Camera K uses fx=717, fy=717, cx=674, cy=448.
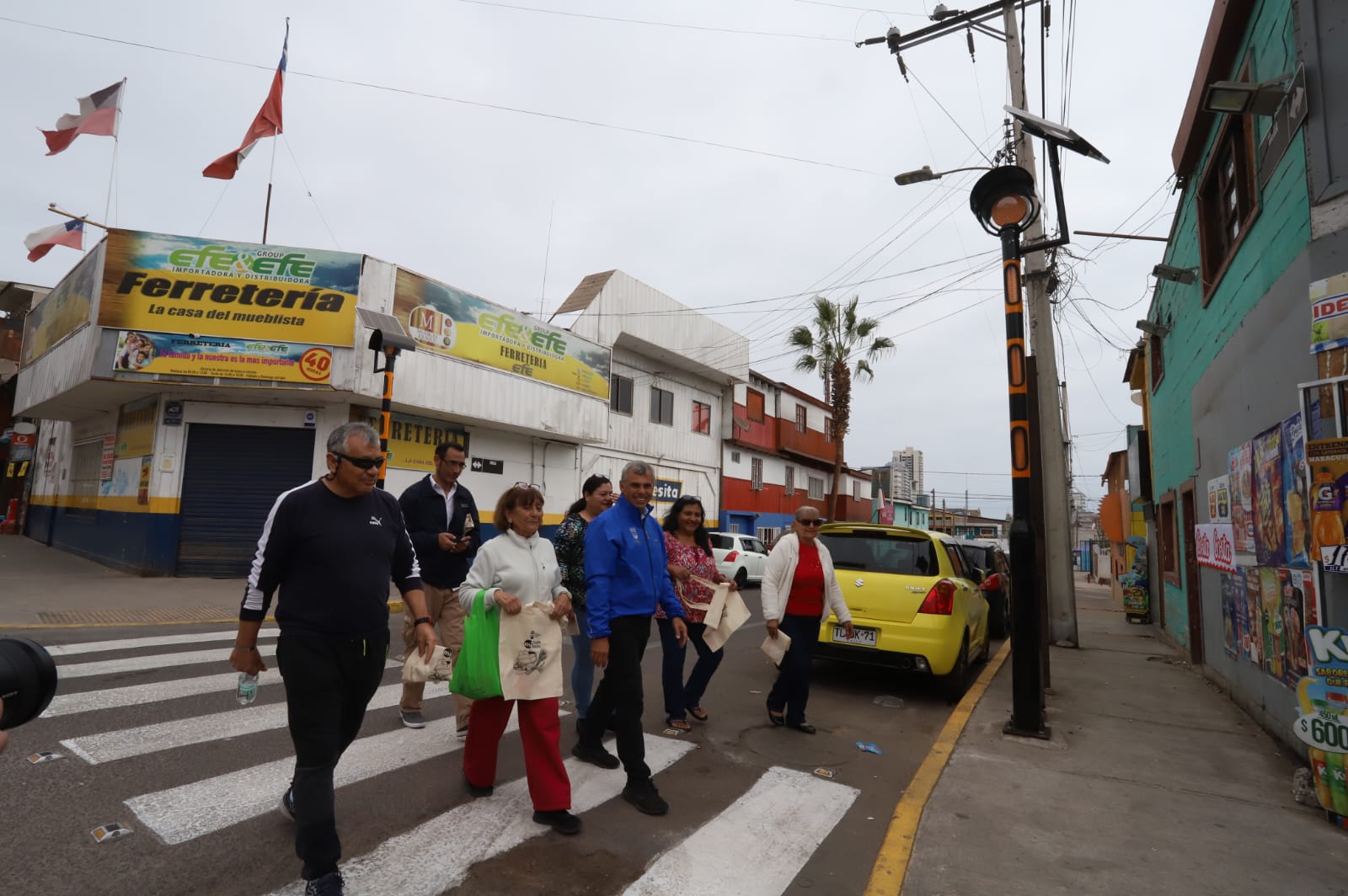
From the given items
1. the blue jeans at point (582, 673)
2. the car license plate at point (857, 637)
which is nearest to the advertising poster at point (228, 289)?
the blue jeans at point (582, 673)

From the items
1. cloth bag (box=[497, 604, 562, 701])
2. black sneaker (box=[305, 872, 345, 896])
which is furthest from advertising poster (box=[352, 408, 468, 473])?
black sneaker (box=[305, 872, 345, 896])

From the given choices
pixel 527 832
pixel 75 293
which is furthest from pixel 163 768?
pixel 75 293

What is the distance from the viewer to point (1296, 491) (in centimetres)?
481

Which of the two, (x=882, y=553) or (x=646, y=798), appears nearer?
(x=646, y=798)

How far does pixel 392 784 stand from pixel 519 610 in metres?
1.44

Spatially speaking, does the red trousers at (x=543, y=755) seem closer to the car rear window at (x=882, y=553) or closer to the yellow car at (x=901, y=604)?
the yellow car at (x=901, y=604)

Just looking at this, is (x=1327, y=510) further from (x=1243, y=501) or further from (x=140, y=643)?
(x=140, y=643)

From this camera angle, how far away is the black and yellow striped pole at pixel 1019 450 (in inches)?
217

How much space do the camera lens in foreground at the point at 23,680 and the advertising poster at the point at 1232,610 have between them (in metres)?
8.12

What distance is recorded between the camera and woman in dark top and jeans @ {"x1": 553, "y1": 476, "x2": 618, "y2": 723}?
480 cm

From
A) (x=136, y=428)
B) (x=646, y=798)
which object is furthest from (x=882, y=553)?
(x=136, y=428)

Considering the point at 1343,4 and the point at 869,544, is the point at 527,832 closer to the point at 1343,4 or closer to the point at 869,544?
the point at 869,544

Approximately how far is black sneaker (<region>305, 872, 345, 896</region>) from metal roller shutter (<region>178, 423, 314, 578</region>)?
493 inches

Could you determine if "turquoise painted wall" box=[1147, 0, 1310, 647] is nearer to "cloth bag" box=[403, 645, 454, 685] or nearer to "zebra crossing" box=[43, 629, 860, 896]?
"zebra crossing" box=[43, 629, 860, 896]
